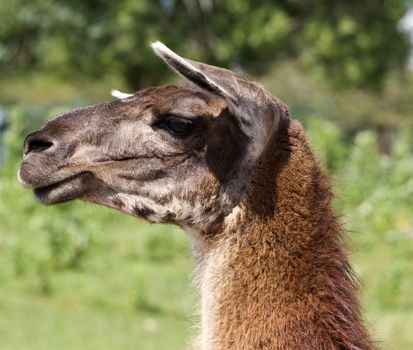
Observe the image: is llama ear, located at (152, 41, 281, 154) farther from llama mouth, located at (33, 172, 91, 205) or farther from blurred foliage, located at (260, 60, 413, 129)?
blurred foliage, located at (260, 60, 413, 129)

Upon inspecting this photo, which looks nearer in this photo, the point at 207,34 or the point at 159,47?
the point at 159,47

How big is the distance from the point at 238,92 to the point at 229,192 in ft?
1.47

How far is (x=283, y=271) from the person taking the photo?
3.65 metres

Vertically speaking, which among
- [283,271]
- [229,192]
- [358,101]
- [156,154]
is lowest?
[283,271]

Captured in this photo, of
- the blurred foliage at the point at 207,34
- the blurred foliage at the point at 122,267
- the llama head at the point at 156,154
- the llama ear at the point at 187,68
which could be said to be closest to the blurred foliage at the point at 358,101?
the blurred foliage at the point at 207,34

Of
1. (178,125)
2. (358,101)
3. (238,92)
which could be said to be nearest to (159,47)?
(238,92)

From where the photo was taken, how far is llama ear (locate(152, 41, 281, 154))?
3.38m

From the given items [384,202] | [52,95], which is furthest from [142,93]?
[52,95]

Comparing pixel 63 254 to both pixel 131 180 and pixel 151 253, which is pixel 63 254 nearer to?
pixel 151 253

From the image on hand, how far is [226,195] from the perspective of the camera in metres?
3.75

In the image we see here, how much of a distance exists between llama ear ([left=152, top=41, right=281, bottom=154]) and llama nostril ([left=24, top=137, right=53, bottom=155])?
0.64m

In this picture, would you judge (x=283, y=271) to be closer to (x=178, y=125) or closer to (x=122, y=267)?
(x=178, y=125)

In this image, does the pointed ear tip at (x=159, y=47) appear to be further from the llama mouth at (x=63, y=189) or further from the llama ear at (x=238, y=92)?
the llama mouth at (x=63, y=189)

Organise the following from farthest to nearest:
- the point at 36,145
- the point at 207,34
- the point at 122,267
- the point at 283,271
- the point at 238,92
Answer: the point at 207,34 → the point at 122,267 → the point at 36,145 → the point at 283,271 → the point at 238,92
